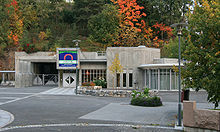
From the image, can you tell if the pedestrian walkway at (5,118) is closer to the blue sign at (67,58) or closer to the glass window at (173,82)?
the glass window at (173,82)

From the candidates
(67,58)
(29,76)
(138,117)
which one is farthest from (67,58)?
(138,117)

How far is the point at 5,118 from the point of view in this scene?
44.3ft

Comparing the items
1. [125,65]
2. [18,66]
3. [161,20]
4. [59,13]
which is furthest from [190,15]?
[59,13]

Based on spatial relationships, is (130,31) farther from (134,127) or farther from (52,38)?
(134,127)

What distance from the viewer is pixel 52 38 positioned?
183 feet

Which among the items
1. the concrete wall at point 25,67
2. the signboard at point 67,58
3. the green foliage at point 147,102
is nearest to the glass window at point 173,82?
the green foliage at point 147,102

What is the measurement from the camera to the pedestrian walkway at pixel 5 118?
12258 mm

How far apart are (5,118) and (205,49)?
438 inches

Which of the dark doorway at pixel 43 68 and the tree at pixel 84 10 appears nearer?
the dark doorway at pixel 43 68

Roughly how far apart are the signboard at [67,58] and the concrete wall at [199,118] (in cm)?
2557

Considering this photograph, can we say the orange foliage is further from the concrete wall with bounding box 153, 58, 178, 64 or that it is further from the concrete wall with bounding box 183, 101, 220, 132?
the concrete wall with bounding box 183, 101, 220, 132

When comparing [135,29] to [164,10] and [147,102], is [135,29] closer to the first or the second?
[164,10]

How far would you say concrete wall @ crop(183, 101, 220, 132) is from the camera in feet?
32.2

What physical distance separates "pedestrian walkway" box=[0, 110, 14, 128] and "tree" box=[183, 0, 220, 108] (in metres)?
9.39
